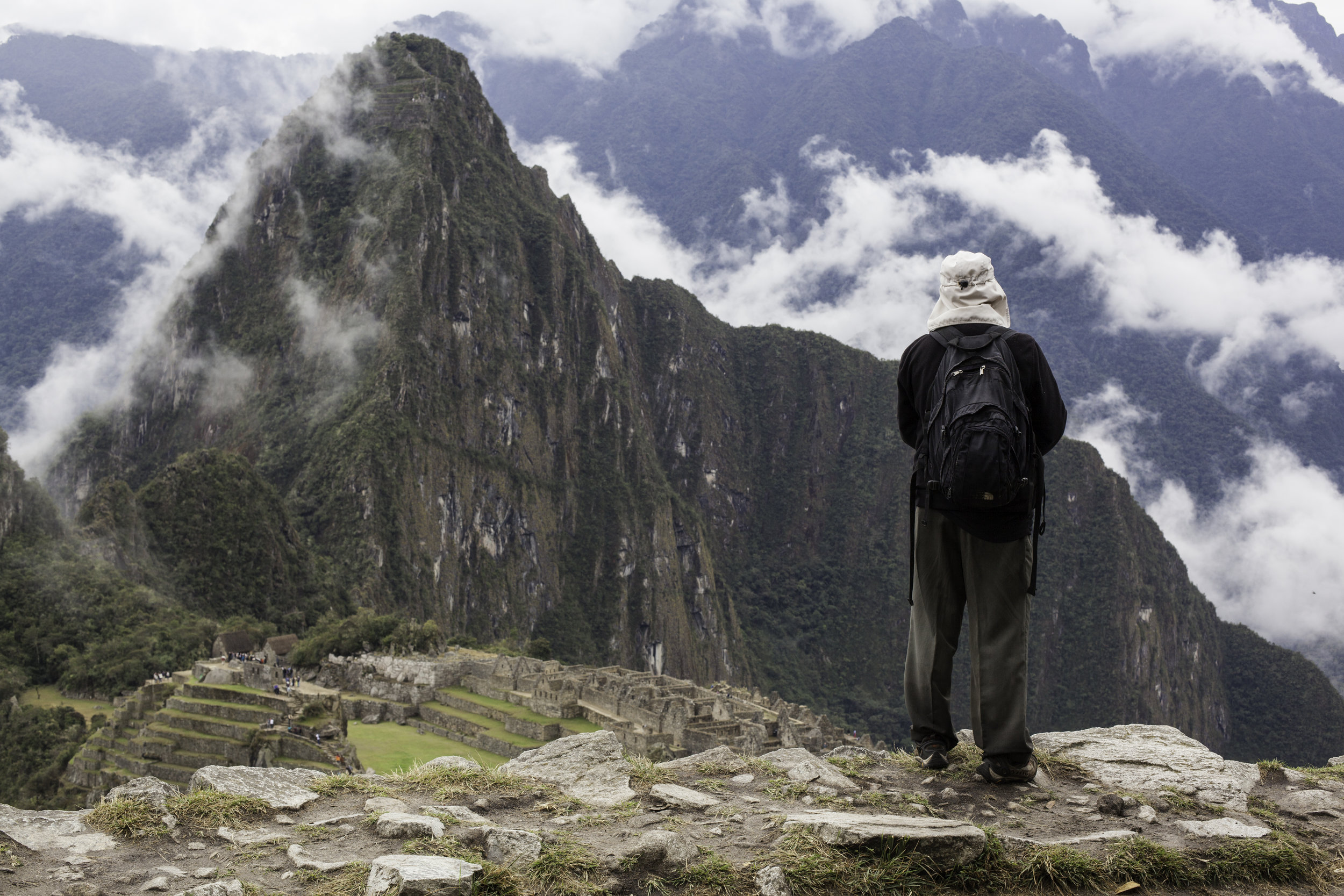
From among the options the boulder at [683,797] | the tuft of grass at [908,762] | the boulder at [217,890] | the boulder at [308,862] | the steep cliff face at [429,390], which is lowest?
the boulder at [217,890]

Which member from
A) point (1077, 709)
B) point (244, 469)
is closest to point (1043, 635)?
point (1077, 709)

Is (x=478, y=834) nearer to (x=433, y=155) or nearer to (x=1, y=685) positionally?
(x=1, y=685)

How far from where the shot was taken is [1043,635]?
514 feet

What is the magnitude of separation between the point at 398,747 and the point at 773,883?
91.9 ft

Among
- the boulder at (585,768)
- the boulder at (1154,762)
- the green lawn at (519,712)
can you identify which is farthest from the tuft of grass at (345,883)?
the green lawn at (519,712)

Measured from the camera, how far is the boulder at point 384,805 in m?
5.43

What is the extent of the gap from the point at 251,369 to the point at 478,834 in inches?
4587

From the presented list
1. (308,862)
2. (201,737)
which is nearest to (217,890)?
(308,862)

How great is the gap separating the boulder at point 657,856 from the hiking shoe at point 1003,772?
2027 mm

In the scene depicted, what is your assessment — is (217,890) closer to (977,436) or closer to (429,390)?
(977,436)

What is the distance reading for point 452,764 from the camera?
21.8 feet

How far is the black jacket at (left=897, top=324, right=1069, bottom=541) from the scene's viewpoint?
18.7ft

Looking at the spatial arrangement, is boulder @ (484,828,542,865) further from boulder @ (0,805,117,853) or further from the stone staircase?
the stone staircase

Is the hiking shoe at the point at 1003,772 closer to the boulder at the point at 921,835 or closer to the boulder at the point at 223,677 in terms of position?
the boulder at the point at 921,835
